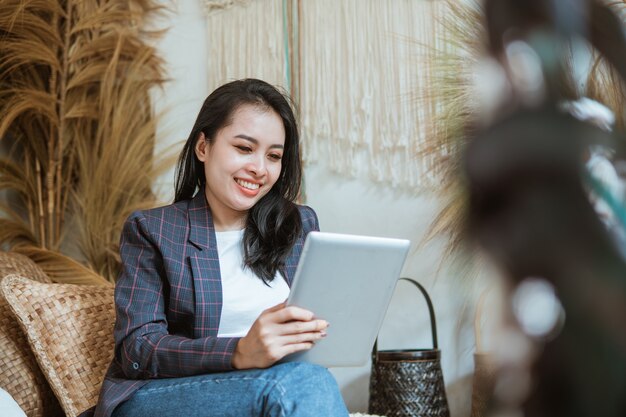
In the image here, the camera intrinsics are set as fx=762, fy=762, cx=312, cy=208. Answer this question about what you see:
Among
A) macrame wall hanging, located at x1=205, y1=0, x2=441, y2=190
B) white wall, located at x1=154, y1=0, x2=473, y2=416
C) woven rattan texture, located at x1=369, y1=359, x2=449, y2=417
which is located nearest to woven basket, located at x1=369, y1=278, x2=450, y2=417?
woven rattan texture, located at x1=369, y1=359, x2=449, y2=417

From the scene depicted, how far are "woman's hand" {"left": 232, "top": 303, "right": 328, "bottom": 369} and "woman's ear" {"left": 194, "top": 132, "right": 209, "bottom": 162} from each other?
579mm

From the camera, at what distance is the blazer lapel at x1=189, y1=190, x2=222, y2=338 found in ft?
4.84

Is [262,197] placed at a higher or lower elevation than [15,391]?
higher

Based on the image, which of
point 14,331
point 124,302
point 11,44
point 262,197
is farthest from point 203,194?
point 11,44

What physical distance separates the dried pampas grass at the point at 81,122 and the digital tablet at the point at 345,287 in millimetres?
1436

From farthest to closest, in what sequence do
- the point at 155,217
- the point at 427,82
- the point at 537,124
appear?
1. the point at 427,82
2. the point at 155,217
3. the point at 537,124

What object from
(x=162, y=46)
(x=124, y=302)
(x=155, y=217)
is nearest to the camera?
(x=124, y=302)

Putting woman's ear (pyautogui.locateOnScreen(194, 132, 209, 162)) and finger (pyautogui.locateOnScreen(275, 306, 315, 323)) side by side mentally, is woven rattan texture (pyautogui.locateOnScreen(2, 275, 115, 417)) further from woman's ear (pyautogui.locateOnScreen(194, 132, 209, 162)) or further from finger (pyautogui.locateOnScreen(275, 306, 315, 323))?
finger (pyautogui.locateOnScreen(275, 306, 315, 323))

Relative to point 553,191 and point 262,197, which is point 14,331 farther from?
point 553,191

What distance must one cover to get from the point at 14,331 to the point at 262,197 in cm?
62

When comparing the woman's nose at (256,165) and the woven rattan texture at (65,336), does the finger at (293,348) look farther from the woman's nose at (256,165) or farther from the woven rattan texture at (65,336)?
the woven rattan texture at (65,336)

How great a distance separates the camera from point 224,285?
5.09 ft

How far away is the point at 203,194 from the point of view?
1.67 metres

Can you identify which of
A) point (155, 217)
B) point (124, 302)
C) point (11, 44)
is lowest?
point (124, 302)
